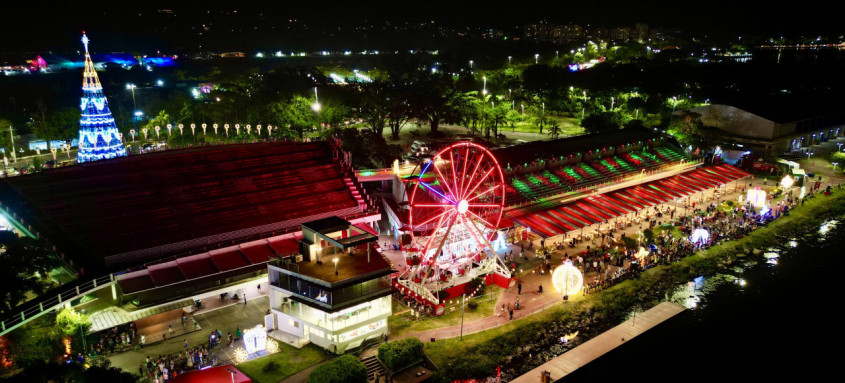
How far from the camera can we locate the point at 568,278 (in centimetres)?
3759

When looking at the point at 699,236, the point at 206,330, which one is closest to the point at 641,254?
the point at 699,236

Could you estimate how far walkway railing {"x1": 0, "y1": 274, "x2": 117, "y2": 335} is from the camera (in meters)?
28.0

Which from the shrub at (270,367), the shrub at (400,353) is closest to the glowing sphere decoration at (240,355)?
the shrub at (270,367)

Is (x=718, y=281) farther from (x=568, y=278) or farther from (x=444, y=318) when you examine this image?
(x=444, y=318)

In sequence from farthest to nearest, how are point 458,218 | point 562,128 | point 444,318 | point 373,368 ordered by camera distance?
point 562,128, point 458,218, point 444,318, point 373,368

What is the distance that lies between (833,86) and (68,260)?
15506cm

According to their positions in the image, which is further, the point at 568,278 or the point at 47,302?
the point at 568,278

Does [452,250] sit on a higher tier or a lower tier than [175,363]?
higher

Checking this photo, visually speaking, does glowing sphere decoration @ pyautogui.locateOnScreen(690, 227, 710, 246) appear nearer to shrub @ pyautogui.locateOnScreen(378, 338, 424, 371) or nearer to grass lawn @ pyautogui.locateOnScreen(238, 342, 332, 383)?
shrub @ pyautogui.locateOnScreen(378, 338, 424, 371)

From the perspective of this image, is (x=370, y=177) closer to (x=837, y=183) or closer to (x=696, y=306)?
(x=696, y=306)

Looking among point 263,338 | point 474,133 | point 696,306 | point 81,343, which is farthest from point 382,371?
point 474,133

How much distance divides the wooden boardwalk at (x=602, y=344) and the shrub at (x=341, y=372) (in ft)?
28.7

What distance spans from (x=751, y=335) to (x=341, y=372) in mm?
28188

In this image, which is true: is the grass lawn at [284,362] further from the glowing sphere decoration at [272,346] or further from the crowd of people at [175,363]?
the crowd of people at [175,363]
